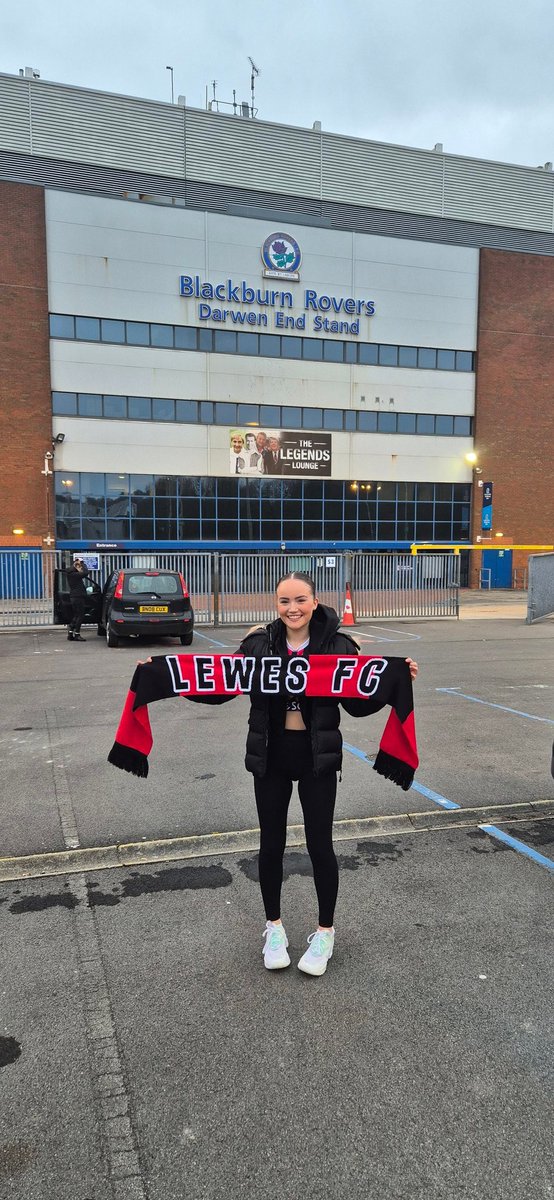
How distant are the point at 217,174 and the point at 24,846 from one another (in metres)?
35.4

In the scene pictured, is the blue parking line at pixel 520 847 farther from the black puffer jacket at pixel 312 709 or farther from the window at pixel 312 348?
the window at pixel 312 348

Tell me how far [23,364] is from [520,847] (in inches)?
1226

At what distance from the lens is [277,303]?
33.3 meters

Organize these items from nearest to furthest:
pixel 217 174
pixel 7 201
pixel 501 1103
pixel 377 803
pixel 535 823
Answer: pixel 501 1103 < pixel 535 823 < pixel 377 803 < pixel 7 201 < pixel 217 174

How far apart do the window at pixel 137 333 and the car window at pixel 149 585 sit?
20844mm

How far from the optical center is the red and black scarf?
10.6 ft

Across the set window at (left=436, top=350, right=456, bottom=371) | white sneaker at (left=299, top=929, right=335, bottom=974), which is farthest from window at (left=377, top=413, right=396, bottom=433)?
white sneaker at (left=299, top=929, right=335, bottom=974)

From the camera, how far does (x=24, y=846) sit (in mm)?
4430

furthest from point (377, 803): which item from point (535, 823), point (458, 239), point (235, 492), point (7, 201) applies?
point (458, 239)

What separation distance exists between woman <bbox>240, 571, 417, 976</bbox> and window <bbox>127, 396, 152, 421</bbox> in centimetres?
3037

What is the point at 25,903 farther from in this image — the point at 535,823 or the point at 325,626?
the point at 535,823

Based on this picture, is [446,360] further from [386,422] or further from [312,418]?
[312,418]

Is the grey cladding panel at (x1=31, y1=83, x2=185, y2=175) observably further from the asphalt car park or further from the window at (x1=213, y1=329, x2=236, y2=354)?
the asphalt car park

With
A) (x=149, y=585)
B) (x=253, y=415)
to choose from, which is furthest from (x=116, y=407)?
(x=149, y=585)
